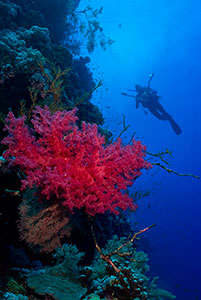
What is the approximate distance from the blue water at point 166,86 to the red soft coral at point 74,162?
37980 millimetres

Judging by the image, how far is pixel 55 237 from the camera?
245 centimetres

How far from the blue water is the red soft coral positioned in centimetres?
3798

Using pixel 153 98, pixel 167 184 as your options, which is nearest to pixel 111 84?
pixel 167 184

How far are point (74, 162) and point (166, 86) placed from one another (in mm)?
132346

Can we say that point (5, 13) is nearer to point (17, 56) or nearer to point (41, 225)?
point (17, 56)

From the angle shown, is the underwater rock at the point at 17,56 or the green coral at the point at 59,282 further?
the underwater rock at the point at 17,56

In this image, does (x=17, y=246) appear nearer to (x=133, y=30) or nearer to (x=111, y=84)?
(x=133, y=30)

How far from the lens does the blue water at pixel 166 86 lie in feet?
197

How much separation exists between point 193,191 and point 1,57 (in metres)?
94.8

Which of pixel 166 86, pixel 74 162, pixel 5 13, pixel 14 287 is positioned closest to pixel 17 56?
pixel 5 13

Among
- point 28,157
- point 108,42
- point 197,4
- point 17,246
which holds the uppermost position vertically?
point 197,4

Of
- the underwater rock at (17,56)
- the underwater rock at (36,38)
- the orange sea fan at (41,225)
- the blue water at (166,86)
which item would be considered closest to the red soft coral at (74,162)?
the orange sea fan at (41,225)

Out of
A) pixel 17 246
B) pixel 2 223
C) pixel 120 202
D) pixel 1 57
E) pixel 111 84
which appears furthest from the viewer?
pixel 111 84

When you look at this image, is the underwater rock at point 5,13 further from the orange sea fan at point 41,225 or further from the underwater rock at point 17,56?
the orange sea fan at point 41,225
